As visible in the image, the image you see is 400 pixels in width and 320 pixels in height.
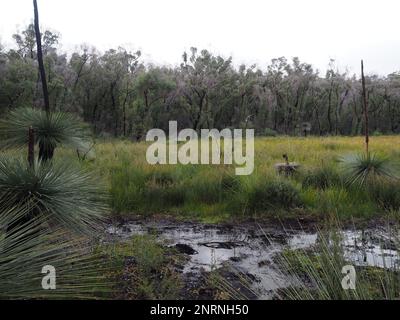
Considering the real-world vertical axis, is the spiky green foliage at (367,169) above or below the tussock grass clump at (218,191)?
above

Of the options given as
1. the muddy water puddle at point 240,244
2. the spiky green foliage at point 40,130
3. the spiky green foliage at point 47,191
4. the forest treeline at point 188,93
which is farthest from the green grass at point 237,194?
the forest treeline at point 188,93

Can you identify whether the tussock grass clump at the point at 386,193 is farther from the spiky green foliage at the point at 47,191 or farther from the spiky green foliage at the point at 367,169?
the spiky green foliage at the point at 47,191

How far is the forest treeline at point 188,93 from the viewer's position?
103ft

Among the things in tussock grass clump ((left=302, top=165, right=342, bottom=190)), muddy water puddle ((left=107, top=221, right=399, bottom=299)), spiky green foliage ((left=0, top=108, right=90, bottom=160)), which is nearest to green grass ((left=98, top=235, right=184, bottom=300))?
muddy water puddle ((left=107, top=221, right=399, bottom=299))

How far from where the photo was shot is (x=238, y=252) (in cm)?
706

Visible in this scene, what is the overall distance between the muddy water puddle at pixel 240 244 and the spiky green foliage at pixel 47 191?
94.8 inches

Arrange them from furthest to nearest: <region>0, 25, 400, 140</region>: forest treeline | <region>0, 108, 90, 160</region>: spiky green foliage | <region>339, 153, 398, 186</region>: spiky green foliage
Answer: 1. <region>0, 25, 400, 140</region>: forest treeline
2. <region>339, 153, 398, 186</region>: spiky green foliage
3. <region>0, 108, 90, 160</region>: spiky green foliage

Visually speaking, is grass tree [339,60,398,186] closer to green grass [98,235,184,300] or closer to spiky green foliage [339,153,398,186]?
spiky green foliage [339,153,398,186]

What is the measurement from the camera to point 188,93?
3638cm

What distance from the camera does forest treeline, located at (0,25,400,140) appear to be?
31.5 metres

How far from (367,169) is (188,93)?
27.3 m

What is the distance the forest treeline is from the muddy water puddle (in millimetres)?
18755
